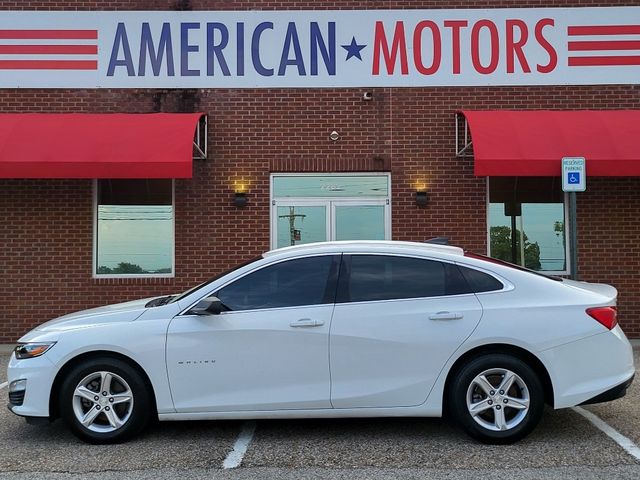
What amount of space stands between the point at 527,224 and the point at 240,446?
6.65 metres

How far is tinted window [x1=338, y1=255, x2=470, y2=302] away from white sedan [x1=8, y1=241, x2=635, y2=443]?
95 mm

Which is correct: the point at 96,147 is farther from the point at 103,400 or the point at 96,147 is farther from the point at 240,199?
the point at 103,400

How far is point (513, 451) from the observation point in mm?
4332

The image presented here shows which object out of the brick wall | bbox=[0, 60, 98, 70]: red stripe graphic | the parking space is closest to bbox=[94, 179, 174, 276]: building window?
the brick wall

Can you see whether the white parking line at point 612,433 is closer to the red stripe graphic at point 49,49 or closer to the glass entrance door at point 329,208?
the glass entrance door at point 329,208

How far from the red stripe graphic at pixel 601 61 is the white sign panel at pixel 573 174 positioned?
108 inches

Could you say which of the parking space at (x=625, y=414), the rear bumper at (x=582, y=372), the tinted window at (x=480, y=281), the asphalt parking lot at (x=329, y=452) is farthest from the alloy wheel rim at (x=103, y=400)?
the parking space at (x=625, y=414)

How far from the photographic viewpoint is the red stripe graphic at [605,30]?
937 centimetres

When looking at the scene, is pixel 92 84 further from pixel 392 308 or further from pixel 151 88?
pixel 392 308

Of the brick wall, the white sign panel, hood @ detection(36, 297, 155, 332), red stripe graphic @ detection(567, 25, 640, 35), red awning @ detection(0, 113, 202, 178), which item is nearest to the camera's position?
hood @ detection(36, 297, 155, 332)

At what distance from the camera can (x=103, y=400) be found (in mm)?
4477

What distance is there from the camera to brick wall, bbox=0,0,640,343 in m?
9.16

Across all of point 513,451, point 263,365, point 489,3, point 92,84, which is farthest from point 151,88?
point 513,451

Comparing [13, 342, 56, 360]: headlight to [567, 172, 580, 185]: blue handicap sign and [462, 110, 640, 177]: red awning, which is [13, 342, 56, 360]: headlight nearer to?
[462, 110, 640, 177]: red awning
